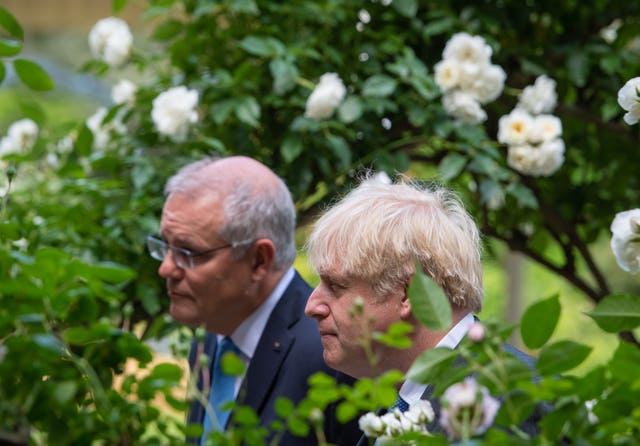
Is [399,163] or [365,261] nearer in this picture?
[365,261]

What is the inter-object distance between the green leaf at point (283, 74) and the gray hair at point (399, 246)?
1010 mm

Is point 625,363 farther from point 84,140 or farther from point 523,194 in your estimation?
point 84,140

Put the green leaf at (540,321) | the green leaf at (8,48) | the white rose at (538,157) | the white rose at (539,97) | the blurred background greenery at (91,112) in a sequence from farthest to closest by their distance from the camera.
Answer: the blurred background greenery at (91,112), the white rose at (539,97), the white rose at (538,157), the green leaf at (8,48), the green leaf at (540,321)

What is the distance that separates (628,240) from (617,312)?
0.50ft

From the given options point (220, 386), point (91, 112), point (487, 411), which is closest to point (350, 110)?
point (220, 386)

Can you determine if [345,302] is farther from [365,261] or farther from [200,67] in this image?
[200,67]

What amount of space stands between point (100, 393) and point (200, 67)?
85.4 inches

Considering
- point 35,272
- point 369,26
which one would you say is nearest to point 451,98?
point 369,26

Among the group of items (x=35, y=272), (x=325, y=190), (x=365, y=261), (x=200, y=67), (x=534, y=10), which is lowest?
(x=325, y=190)

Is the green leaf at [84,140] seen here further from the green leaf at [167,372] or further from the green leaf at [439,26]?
the green leaf at [167,372]

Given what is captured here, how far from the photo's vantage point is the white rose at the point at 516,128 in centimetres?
266

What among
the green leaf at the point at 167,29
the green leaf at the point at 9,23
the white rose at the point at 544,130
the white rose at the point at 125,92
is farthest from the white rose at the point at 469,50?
the green leaf at the point at 9,23

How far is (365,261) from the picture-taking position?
1.69m

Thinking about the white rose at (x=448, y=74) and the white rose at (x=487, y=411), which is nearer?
the white rose at (x=487, y=411)
